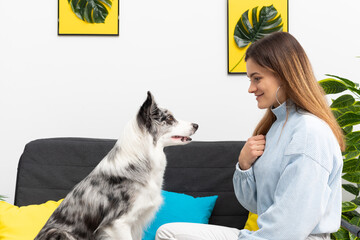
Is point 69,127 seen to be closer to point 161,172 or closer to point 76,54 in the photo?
point 76,54

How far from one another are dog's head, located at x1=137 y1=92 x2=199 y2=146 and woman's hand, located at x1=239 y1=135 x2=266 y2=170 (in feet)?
1.89

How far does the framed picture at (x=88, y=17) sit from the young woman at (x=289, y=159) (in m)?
1.61

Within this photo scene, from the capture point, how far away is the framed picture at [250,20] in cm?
291

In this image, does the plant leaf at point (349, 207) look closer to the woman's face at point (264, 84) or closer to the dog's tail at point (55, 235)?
the woman's face at point (264, 84)

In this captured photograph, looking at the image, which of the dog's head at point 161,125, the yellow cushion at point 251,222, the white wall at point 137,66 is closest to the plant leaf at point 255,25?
the white wall at point 137,66

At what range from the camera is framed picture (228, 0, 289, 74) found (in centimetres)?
291

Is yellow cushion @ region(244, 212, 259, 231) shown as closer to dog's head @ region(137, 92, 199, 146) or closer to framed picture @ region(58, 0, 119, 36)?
dog's head @ region(137, 92, 199, 146)

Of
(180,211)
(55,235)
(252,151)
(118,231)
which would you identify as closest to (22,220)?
(55,235)

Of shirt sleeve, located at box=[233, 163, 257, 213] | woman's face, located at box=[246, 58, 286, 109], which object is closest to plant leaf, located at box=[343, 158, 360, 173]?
shirt sleeve, located at box=[233, 163, 257, 213]

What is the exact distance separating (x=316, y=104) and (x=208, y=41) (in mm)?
1618

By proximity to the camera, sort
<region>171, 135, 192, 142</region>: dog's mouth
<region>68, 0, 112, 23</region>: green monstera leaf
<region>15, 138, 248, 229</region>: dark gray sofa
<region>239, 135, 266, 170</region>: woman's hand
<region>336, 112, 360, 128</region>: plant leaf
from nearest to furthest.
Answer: <region>239, 135, 266, 170</region>: woman's hand < <region>171, 135, 192, 142</region>: dog's mouth < <region>336, 112, 360, 128</region>: plant leaf < <region>15, 138, 248, 229</region>: dark gray sofa < <region>68, 0, 112, 23</region>: green monstera leaf

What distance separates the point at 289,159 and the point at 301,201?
151mm

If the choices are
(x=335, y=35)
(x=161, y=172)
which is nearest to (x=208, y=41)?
(x=335, y=35)

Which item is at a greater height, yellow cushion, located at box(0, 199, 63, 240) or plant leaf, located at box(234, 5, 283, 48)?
plant leaf, located at box(234, 5, 283, 48)
